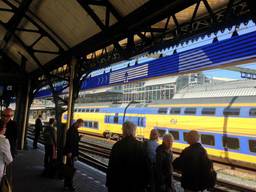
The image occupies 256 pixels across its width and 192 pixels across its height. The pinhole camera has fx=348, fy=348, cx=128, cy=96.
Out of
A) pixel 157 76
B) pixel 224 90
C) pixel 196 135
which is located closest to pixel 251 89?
pixel 224 90

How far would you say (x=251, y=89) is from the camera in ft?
58.5

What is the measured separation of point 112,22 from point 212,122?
366 inches

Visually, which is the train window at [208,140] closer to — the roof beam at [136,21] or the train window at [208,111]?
the train window at [208,111]

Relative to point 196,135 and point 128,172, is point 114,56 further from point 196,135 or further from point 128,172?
point 128,172

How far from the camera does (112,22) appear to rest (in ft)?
22.9

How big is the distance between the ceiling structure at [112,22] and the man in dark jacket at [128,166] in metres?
2.11

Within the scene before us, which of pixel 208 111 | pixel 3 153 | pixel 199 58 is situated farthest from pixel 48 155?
pixel 208 111

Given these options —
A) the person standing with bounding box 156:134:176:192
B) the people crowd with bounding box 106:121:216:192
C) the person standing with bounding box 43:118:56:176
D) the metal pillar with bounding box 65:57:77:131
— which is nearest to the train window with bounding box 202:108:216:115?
the metal pillar with bounding box 65:57:77:131

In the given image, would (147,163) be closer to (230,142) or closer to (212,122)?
(230,142)

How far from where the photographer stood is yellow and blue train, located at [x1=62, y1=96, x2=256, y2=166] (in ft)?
42.8

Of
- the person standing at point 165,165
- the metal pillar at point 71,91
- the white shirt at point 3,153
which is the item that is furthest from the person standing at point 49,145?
the white shirt at point 3,153

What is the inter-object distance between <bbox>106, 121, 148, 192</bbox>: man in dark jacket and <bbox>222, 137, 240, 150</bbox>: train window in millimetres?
10384

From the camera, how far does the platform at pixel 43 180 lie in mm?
7324

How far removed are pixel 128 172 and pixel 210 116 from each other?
11767 millimetres
